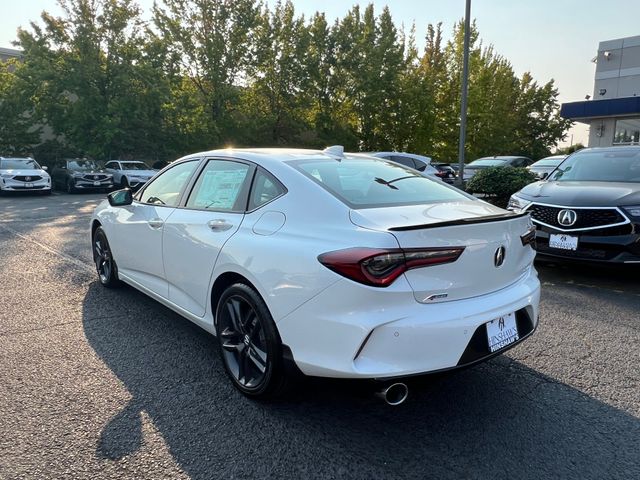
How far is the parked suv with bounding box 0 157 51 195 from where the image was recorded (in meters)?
17.7

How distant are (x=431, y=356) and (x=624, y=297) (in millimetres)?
3784

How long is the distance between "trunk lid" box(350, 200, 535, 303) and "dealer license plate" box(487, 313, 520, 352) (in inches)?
6.8

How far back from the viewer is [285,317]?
255 cm

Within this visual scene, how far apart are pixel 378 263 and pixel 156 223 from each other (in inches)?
89.6

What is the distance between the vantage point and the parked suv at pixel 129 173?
2003 cm

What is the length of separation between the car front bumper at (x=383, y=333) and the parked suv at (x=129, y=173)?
18.9m

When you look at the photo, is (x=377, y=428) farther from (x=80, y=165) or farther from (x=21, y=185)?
(x=80, y=165)

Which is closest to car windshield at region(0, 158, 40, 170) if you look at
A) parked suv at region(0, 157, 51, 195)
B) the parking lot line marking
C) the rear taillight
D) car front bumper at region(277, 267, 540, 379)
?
parked suv at region(0, 157, 51, 195)

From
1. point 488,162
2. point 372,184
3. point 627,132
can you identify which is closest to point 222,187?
point 372,184

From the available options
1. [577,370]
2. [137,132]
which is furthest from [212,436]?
[137,132]

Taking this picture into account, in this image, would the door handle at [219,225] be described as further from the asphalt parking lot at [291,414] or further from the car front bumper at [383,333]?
the asphalt parking lot at [291,414]

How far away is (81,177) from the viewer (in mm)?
19453

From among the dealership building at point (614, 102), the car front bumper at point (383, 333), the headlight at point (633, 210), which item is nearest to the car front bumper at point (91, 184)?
the headlight at point (633, 210)

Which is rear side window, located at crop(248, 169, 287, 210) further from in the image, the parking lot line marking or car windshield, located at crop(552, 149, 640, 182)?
car windshield, located at crop(552, 149, 640, 182)
